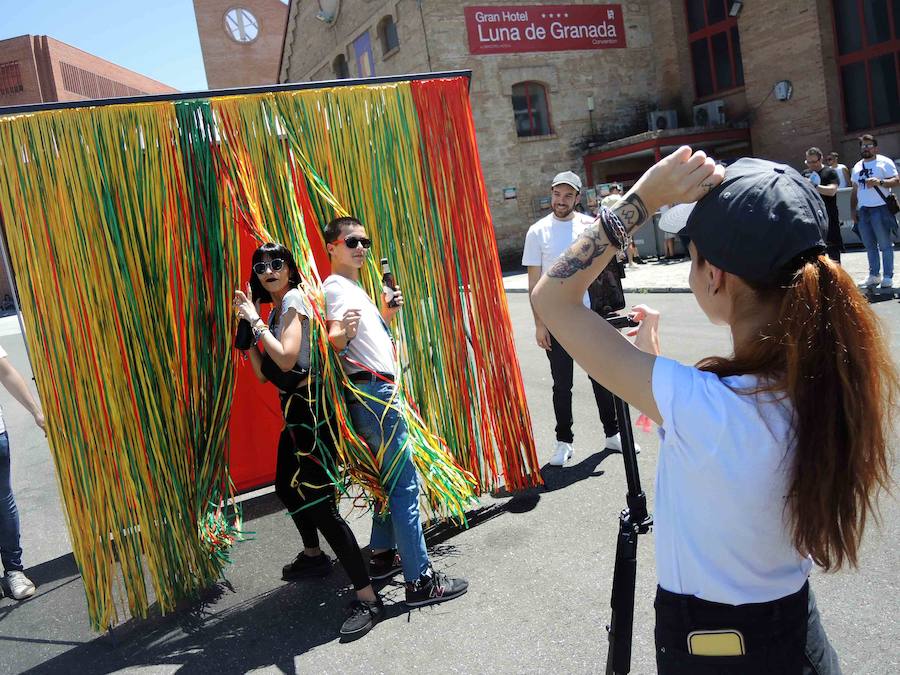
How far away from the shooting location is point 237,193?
12.1ft

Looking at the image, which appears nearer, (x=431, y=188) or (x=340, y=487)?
(x=340, y=487)

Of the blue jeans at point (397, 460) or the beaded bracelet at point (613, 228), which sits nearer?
the beaded bracelet at point (613, 228)

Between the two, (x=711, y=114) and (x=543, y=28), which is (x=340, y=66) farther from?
(x=711, y=114)

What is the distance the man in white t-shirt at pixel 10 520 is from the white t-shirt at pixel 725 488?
376 cm

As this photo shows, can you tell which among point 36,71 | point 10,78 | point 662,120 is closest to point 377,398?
point 662,120

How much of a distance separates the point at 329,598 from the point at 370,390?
41.5 inches

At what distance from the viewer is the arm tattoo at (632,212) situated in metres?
1.41

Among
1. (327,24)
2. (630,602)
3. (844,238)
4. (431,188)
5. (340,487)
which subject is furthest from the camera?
(327,24)

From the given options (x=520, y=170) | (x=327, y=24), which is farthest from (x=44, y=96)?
(x=520, y=170)

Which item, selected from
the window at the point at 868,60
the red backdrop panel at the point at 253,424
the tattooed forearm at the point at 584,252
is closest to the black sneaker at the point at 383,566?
the red backdrop panel at the point at 253,424

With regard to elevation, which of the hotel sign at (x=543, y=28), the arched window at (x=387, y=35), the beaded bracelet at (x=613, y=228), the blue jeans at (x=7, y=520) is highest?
the arched window at (x=387, y=35)

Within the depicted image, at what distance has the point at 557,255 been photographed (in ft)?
16.2

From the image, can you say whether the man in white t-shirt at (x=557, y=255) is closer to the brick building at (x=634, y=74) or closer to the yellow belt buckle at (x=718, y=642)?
the yellow belt buckle at (x=718, y=642)

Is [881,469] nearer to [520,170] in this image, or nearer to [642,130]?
[520,170]
